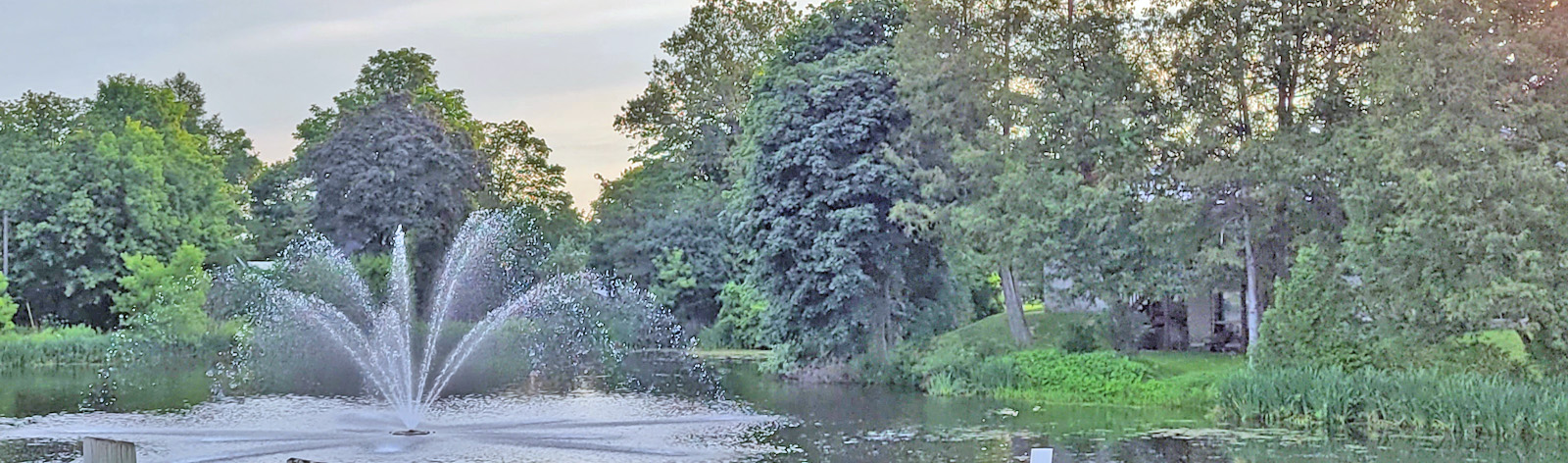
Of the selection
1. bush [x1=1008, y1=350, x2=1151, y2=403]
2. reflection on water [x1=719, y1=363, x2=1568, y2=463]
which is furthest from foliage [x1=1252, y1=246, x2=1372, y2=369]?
bush [x1=1008, y1=350, x2=1151, y2=403]

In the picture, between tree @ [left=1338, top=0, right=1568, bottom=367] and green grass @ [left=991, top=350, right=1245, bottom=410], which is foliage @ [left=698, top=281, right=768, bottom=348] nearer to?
green grass @ [left=991, top=350, right=1245, bottom=410]

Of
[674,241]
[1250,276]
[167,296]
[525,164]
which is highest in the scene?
[525,164]

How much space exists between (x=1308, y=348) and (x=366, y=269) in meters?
29.0

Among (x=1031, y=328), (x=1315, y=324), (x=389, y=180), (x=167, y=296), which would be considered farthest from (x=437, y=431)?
(x=167, y=296)

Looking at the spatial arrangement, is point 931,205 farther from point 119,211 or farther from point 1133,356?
point 119,211

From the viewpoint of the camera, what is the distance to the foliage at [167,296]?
43250 millimetres

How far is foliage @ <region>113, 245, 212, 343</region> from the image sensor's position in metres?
43.2

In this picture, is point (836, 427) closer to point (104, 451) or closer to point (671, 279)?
point (104, 451)

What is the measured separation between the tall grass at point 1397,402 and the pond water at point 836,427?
2.66 feet

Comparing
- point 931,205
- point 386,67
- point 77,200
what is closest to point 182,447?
point 931,205

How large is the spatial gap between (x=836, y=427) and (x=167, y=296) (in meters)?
29.1

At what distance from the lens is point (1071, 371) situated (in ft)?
92.7

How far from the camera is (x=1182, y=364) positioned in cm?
2911

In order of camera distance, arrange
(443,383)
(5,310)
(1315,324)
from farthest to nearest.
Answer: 1. (5,310)
2. (443,383)
3. (1315,324)
